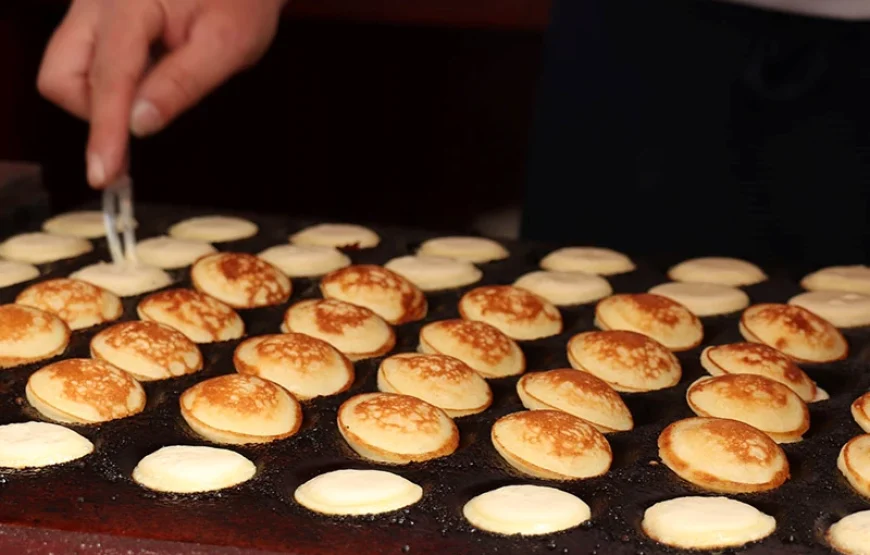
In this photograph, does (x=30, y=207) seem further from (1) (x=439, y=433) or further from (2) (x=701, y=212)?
(2) (x=701, y=212)

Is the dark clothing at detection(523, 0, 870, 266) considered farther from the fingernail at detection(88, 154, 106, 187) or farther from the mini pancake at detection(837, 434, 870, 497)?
the fingernail at detection(88, 154, 106, 187)

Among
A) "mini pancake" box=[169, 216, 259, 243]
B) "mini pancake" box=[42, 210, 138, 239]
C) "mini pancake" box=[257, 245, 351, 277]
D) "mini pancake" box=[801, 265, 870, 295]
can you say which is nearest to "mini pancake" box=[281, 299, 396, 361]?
"mini pancake" box=[257, 245, 351, 277]

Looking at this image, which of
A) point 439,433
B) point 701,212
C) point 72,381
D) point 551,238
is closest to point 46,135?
point 551,238

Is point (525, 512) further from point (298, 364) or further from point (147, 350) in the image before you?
point (147, 350)

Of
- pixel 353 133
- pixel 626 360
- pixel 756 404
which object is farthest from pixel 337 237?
pixel 353 133

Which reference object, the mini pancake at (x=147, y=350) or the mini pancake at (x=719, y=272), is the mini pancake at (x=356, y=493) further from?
the mini pancake at (x=719, y=272)

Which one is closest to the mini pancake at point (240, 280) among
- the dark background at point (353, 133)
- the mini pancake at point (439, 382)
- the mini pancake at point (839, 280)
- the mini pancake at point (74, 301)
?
the mini pancake at point (74, 301)
